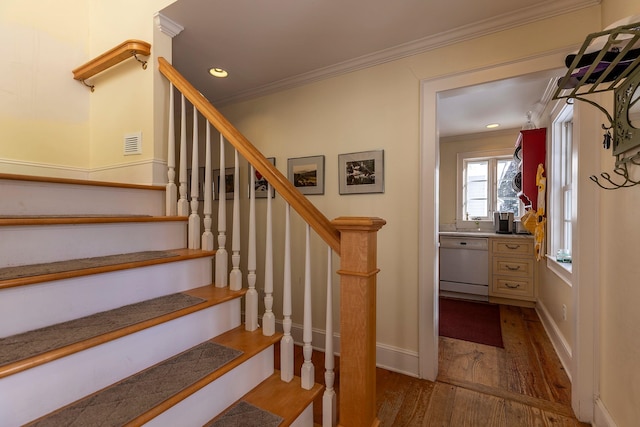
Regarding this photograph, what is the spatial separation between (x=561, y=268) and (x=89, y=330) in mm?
3130

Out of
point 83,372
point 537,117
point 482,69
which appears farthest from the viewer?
point 537,117

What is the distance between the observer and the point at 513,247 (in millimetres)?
3531

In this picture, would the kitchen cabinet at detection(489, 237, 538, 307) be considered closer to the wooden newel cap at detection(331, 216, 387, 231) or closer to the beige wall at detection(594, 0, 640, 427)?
the beige wall at detection(594, 0, 640, 427)

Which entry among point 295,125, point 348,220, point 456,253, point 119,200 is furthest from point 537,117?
point 119,200

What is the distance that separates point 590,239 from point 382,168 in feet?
4.17

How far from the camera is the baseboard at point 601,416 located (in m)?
1.38

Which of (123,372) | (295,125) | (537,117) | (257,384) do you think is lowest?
(257,384)

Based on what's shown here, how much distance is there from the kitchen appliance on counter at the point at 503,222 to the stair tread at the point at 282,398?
3.62 meters

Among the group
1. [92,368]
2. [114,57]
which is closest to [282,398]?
[92,368]

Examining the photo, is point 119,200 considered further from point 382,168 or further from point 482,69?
point 482,69

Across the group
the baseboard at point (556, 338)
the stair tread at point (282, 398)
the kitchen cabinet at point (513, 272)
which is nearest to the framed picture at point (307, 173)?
the stair tread at point (282, 398)

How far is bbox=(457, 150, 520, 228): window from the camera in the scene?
4031mm

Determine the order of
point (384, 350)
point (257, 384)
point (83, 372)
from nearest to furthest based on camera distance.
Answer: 1. point (83, 372)
2. point (257, 384)
3. point (384, 350)

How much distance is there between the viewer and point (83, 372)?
89 centimetres
